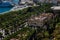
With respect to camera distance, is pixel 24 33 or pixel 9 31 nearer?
pixel 24 33

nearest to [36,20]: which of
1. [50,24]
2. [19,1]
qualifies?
[50,24]

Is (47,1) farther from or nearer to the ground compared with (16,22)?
nearer to the ground

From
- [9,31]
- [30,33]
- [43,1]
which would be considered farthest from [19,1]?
[30,33]

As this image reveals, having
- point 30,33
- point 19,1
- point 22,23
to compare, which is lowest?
point 19,1

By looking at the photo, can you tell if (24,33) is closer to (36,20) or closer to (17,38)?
(17,38)

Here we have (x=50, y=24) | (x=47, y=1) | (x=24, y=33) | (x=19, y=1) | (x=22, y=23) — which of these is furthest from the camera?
(x=19, y=1)

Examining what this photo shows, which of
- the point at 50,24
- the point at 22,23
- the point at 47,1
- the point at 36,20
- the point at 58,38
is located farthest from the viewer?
the point at 47,1

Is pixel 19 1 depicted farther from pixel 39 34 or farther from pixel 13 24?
pixel 39 34

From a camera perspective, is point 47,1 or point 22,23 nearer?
point 22,23

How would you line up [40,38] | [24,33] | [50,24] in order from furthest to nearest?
[50,24], [24,33], [40,38]
